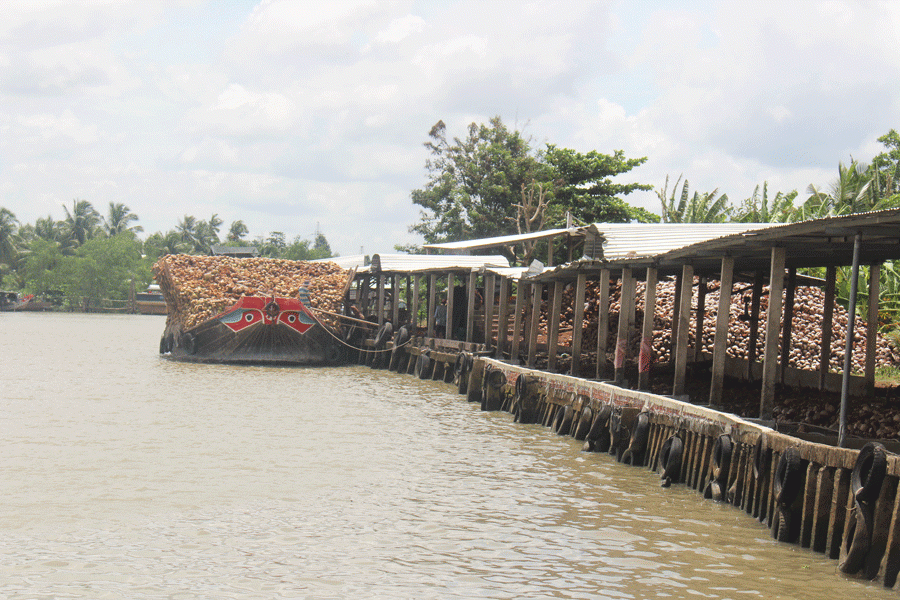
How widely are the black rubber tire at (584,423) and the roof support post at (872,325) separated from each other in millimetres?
4073

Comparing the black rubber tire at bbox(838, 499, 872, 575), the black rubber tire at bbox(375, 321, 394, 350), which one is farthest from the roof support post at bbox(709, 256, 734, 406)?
the black rubber tire at bbox(375, 321, 394, 350)

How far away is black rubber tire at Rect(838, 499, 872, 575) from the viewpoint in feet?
22.1

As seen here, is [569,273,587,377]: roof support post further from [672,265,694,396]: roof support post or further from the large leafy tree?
the large leafy tree

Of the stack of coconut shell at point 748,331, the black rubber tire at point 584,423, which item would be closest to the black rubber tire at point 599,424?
the black rubber tire at point 584,423

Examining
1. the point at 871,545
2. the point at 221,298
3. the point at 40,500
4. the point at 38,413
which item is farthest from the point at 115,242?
the point at 871,545

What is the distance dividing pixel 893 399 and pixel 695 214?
20.1 m

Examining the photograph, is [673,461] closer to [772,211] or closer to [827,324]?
[827,324]

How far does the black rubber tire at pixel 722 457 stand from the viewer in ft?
30.5

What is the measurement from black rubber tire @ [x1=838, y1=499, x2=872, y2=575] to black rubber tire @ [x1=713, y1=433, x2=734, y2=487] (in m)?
2.27

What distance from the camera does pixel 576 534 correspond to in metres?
8.30

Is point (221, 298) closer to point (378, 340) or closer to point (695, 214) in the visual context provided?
point (378, 340)

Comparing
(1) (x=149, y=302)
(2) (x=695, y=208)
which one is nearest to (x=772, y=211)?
(2) (x=695, y=208)

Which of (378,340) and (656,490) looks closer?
(656,490)

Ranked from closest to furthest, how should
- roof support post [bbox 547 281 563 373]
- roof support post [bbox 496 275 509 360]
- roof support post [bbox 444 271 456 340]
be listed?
roof support post [bbox 547 281 563 373]
roof support post [bbox 496 275 509 360]
roof support post [bbox 444 271 456 340]
